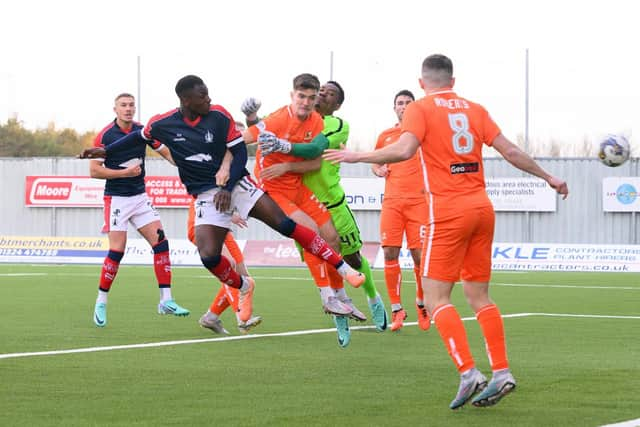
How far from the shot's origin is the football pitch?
756cm

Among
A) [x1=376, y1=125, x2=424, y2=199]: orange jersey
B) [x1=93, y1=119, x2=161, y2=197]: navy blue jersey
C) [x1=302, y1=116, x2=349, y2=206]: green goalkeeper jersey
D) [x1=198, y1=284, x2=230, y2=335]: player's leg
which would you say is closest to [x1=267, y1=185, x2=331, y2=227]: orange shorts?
[x1=302, y1=116, x2=349, y2=206]: green goalkeeper jersey

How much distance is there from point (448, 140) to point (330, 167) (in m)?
Result: 4.98

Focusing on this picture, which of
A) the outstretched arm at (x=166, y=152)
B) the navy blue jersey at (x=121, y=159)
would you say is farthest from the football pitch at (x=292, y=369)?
the outstretched arm at (x=166, y=152)

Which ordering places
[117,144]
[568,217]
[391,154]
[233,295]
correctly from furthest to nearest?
[568,217]
[233,295]
[117,144]
[391,154]

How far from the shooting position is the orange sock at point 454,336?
7859 mm

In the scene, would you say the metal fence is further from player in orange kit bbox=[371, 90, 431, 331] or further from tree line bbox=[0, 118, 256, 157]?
player in orange kit bbox=[371, 90, 431, 331]

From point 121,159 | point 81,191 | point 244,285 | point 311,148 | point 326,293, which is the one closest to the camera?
point 326,293

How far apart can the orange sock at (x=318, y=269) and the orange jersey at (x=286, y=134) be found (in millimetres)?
779

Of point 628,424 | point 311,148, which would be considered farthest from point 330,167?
point 628,424

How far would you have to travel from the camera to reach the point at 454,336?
796 centimetres

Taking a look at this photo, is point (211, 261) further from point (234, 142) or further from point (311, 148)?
point (311, 148)

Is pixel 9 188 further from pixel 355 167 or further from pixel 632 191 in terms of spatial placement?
pixel 632 191

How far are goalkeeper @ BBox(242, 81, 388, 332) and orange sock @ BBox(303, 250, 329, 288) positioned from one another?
0.86 meters

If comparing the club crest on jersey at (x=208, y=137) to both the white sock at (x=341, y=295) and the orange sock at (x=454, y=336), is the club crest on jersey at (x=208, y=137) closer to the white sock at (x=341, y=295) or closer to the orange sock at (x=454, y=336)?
the white sock at (x=341, y=295)
